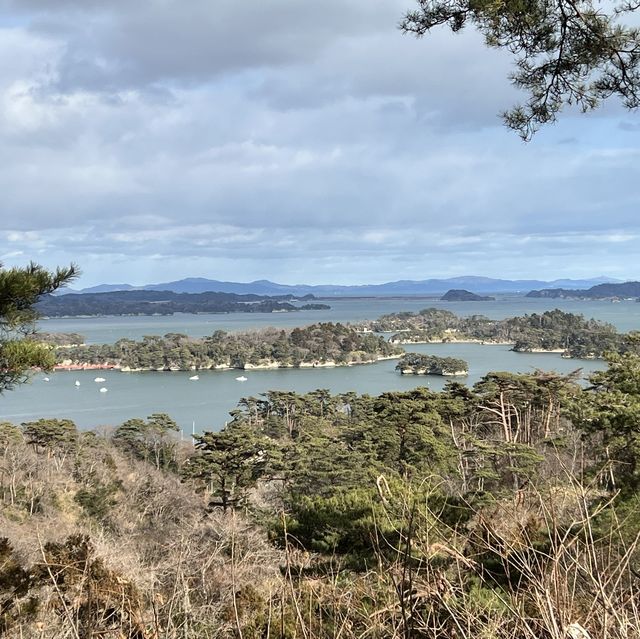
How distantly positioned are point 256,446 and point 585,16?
12322 millimetres

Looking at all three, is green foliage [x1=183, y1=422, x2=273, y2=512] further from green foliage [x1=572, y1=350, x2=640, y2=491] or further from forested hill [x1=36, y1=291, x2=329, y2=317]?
forested hill [x1=36, y1=291, x2=329, y2=317]

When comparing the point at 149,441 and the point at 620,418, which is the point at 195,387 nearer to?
the point at 149,441

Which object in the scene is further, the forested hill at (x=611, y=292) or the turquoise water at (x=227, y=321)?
the forested hill at (x=611, y=292)

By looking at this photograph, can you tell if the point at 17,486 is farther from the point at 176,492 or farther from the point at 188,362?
the point at 188,362

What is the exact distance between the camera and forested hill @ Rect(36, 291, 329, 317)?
96250 mm

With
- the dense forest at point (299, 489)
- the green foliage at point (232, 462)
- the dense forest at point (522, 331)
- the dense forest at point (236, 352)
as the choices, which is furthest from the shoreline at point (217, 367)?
the green foliage at point (232, 462)

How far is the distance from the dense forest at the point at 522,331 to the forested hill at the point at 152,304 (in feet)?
135

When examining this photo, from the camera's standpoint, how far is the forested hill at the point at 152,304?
96.2 metres

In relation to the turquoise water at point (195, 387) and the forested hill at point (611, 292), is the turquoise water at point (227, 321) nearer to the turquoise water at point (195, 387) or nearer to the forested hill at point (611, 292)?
the turquoise water at point (195, 387)

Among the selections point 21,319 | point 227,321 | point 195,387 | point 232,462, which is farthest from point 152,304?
point 21,319

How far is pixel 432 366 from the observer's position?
37500mm

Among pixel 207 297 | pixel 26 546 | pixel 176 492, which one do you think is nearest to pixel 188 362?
pixel 176 492

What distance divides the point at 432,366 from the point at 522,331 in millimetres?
18601

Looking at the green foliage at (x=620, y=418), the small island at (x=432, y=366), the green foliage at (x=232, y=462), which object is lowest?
the small island at (x=432, y=366)
